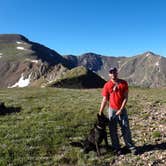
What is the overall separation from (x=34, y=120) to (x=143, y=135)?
8015mm

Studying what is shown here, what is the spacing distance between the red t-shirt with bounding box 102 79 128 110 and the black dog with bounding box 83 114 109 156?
2.39 ft

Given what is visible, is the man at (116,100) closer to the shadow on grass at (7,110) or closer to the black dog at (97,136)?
the black dog at (97,136)

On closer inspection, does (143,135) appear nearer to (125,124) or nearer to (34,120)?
(125,124)

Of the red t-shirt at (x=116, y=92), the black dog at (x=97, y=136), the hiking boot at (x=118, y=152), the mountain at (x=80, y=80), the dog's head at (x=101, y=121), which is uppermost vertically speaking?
the mountain at (x=80, y=80)

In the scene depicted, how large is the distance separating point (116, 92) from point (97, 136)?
2061 mm

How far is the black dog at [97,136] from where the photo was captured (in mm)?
14516

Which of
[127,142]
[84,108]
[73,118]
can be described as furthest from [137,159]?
[84,108]

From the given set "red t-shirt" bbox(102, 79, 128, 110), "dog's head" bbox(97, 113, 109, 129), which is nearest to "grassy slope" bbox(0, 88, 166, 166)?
Result: "dog's head" bbox(97, 113, 109, 129)

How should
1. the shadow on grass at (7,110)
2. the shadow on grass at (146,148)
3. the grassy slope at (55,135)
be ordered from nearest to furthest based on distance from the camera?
the grassy slope at (55,135)
the shadow on grass at (146,148)
the shadow on grass at (7,110)

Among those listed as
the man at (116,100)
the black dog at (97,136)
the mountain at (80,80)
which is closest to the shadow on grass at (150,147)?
the man at (116,100)

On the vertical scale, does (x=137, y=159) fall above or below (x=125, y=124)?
below

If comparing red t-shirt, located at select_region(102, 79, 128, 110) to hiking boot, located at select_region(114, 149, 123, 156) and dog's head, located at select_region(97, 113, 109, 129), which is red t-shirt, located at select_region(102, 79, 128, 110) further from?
hiking boot, located at select_region(114, 149, 123, 156)

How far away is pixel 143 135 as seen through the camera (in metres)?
18.7

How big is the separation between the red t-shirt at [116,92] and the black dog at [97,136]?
0.73 m
